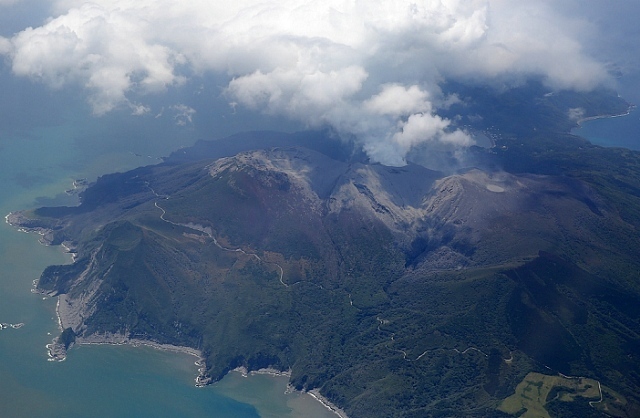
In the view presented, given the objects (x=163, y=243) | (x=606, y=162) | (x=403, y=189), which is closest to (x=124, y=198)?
(x=163, y=243)

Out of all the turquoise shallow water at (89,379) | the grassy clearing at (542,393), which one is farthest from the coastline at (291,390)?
Answer: the grassy clearing at (542,393)

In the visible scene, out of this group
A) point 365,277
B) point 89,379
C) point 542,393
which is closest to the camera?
point 542,393

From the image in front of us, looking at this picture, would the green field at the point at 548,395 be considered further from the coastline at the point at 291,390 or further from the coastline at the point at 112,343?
the coastline at the point at 112,343

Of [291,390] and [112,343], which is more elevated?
[291,390]

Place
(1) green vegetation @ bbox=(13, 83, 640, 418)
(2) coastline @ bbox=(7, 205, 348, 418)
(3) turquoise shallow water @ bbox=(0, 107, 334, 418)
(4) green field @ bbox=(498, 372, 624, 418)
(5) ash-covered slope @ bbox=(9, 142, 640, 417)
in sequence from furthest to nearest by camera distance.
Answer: (2) coastline @ bbox=(7, 205, 348, 418) < (5) ash-covered slope @ bbox=(9, 142, 640, 417) < (1) green vegetation @ bbox=(13, 83, 640, 418) < (3) turquoise shallow water @ bbox=(0, 107, 334, 418) < (4) green field @ bbox=(498, 372, 624, 418)

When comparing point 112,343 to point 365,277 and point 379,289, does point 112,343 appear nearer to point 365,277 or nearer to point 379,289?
point 365,277

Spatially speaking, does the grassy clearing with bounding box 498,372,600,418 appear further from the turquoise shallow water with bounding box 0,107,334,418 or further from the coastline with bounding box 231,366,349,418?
the turquoise shallow water with bounding box 0,107,334,418

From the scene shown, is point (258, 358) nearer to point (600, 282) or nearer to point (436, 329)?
point (436, 329)

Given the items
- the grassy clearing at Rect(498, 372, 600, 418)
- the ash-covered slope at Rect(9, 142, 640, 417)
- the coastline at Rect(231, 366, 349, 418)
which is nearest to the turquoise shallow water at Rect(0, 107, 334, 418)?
the coastline at Rect(231, 366, 349, 418)

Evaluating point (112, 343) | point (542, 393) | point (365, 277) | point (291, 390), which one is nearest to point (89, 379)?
point (112, 343)
